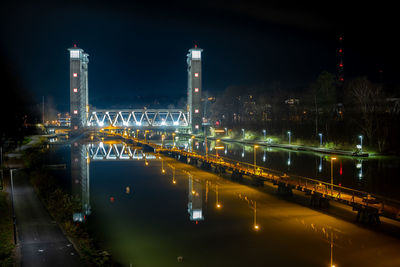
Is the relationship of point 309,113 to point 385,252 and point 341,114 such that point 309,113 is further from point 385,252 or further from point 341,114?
point 385,252

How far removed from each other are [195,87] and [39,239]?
63178mm

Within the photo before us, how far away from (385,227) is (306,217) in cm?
298

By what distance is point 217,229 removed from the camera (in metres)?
15.0

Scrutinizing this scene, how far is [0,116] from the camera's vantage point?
28.4 feet

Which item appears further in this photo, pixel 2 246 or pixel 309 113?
pixel 309 113

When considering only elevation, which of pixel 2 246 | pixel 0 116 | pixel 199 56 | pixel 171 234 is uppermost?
pixel 199 56

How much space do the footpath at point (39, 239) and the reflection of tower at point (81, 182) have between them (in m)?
1.96

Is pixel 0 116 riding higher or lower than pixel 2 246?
higher

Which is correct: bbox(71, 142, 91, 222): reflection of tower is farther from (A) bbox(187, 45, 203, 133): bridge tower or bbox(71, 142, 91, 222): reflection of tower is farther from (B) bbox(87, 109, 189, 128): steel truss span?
(B) bbox(87, 109, 189, 128): steel truss span

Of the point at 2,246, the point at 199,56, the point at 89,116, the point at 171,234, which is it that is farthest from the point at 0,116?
the point at 89,116

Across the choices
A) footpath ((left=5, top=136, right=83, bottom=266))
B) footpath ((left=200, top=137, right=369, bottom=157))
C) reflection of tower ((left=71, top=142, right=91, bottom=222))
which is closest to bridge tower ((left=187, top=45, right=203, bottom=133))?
footpath ((left=200, top=137, right=369, bottom=157))

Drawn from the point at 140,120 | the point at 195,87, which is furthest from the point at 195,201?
the point at 140,120

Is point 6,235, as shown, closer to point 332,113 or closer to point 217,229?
point 217,229

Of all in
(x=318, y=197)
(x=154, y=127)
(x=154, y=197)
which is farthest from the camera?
(x=154, y=127)
